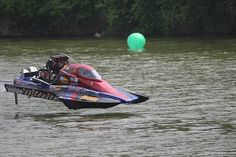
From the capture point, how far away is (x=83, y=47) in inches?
2359

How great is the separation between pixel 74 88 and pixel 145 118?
352 cm

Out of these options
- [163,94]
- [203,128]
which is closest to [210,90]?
[163,94]

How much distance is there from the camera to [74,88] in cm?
2748

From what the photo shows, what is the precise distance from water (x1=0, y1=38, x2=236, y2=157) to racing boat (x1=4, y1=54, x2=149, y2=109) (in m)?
0.51

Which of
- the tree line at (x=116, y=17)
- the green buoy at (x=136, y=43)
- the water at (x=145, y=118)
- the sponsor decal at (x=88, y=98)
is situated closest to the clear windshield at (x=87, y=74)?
the sponsor decal at (x=88, y=98)

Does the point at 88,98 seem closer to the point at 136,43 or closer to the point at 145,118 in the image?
the point at 145,118

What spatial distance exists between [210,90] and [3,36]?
54.9 m

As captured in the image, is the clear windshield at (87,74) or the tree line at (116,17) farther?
the tree line at (116,17)

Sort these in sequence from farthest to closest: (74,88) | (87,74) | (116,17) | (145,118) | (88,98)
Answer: (116,17)
(87,74)
(74,88)
(88,98)
(145,118)

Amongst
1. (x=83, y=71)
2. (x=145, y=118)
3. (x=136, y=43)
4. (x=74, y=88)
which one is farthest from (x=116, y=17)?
(x=145, y=118)

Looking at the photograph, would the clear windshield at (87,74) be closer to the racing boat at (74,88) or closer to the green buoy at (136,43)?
the racing boat at (74,88)

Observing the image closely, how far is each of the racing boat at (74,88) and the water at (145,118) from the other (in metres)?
0.51

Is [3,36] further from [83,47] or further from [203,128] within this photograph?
[203,128]

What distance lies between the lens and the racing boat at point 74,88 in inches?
1054
